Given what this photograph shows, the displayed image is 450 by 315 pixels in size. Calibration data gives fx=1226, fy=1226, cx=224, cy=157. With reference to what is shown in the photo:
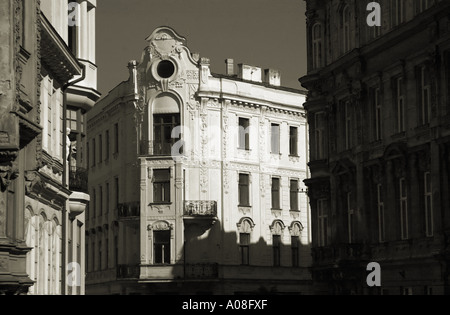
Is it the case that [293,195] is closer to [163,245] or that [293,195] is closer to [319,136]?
[163,245]

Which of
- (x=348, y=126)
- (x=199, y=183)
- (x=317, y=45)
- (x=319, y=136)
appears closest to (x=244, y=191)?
(x=199, y=183)

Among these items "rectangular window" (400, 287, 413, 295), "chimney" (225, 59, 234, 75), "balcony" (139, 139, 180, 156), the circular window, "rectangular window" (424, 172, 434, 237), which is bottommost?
"rectangular window" (400, 287, 413, 295)

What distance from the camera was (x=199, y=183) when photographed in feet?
219

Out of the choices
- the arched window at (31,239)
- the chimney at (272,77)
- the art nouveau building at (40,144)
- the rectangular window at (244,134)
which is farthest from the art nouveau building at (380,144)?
the chimney at (272,77)

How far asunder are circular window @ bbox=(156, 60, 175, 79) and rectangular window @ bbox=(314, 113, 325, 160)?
17.2 meters

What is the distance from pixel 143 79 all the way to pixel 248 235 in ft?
34.2

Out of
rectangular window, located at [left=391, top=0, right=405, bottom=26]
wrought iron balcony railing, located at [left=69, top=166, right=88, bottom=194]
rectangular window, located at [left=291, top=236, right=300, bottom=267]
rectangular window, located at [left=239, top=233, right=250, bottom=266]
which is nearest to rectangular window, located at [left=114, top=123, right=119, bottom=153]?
rectangular window, located at [left=239, top=233, right=250, bottom=266]

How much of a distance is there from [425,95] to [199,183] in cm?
2600

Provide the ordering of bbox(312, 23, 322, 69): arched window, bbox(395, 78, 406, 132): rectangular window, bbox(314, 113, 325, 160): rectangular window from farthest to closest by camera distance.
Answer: bbox(312, 23, 322, 69): arched window
bbox(314, 113, 325, 160): rectangular window
bbox(395, 78, 406, 132): rectangular window

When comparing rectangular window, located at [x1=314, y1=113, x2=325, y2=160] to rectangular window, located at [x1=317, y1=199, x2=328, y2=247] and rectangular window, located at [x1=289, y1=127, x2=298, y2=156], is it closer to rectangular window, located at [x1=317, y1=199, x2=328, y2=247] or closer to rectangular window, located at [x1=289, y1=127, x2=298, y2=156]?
rectangular window, located at [x1=317, y1=199, x2=328, y2=247]

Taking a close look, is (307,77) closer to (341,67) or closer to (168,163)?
(341,67)

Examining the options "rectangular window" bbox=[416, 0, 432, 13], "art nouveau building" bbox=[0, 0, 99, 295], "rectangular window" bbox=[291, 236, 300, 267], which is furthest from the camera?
"rectangular window" bbox=[291, 236, 300, 267]

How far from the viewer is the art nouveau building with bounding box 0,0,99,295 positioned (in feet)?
89.5
